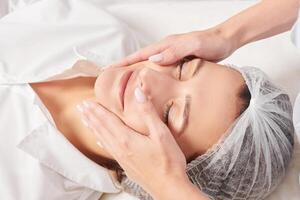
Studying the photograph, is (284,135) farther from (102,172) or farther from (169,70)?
(102,172)

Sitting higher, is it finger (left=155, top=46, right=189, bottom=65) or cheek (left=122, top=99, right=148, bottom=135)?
finger (left=155, top=46, right=189, bottom=65)

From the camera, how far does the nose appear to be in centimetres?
114

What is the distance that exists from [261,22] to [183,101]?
352 mm

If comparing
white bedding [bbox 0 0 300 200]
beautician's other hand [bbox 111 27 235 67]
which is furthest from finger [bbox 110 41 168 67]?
white bedding [bbox 0 0 300 200]

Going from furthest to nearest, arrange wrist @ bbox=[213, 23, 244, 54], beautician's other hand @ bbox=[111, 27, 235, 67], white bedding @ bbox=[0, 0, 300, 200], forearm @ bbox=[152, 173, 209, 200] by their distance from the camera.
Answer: white bedding @ bbox=[0, 0, 300, 200], wrist @ bbox=[213, 23, 244, 54], beautician's other hand @ bbox=[111, 27, 235, 67], forearm @ bbox=[152, 173, 209, 200]

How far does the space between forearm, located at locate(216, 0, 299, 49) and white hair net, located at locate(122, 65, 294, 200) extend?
18 centimetres

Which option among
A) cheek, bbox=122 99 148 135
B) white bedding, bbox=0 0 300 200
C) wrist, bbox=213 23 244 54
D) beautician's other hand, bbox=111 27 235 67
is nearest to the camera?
cheek, bbox=122 99 148 135

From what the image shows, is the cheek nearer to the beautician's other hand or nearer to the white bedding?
the beautician's other hand

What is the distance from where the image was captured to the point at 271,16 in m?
1.33

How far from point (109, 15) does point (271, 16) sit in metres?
0.50

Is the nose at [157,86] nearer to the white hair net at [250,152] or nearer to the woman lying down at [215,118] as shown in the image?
the woman lying down at [215,118]

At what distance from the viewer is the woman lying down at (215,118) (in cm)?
115

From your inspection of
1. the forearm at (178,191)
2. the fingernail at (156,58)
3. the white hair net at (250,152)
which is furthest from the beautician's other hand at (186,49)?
the forearm at (178,191)

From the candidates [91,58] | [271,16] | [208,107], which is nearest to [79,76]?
[91,58]
